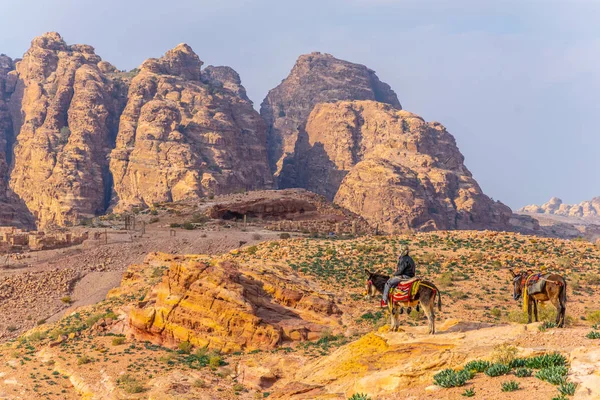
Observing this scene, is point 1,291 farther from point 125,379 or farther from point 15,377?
point 125,379

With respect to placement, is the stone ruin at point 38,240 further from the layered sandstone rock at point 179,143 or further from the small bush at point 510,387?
the small bush at point 510,387

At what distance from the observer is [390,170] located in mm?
120500

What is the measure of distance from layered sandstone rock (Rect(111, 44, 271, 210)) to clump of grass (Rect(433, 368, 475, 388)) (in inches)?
3892

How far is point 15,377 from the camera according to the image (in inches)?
913

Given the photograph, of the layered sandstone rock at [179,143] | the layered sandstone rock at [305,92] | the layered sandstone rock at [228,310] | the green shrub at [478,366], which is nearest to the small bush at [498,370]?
the green shrub at [478,366]

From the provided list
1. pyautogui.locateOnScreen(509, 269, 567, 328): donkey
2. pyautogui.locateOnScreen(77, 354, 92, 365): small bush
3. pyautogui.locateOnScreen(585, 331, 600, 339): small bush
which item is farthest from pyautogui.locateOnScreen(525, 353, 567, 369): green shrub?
pyautogui.locateOnScreen(77, 354, 92, 365): small bush

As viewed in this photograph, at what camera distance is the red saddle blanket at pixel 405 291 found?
16891 millimetres

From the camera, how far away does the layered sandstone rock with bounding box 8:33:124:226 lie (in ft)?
387

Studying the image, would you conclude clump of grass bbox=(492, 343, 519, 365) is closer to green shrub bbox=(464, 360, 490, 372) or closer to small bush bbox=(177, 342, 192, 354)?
green shrub bbox=(464, 360, 490, 372)

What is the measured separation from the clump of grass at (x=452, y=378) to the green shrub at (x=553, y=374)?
4.37 ft

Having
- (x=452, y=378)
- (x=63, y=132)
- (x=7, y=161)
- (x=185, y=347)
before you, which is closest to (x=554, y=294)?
(x=452, y=378)

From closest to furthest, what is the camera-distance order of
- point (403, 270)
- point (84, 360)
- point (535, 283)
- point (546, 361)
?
point (546, 361) → point (535, 283) → point (403, 270) → point (84, 360)

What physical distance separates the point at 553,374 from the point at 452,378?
1850 mm

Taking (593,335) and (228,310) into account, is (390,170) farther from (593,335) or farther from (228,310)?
(593,335)
